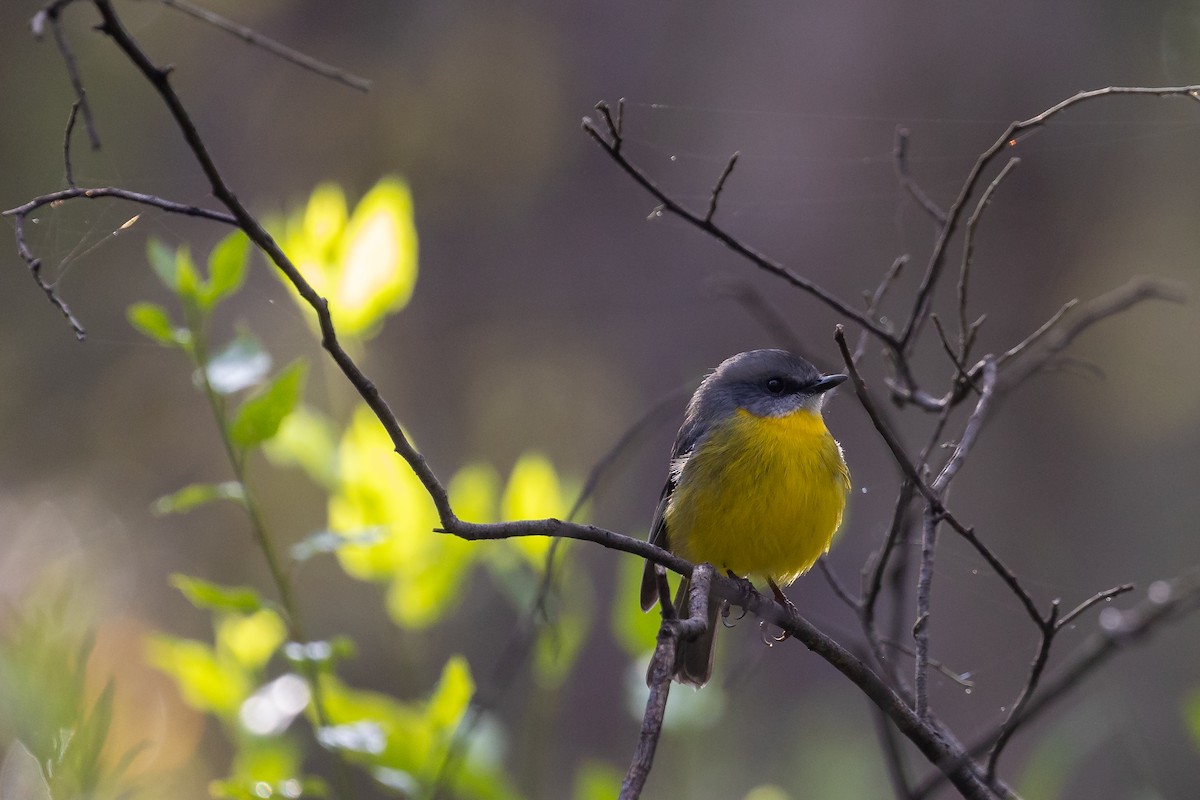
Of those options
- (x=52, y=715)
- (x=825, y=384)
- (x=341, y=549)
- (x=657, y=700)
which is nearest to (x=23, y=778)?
(x=52, y=715)

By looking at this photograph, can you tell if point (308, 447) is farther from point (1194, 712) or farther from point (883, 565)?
point (1194, 712)

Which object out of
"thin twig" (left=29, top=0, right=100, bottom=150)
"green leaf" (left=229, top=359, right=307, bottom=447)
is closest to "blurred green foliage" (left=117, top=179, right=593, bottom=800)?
→ "green leaf" (left=229, top=359, right=307, bottom=447)

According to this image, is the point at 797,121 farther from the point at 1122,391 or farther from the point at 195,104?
the point at 195,104

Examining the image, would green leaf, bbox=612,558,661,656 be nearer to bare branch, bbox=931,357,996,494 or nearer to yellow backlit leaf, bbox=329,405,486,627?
yellow backlit leaf, bbox=329,405,486,627

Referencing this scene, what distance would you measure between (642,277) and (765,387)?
13.8 feet

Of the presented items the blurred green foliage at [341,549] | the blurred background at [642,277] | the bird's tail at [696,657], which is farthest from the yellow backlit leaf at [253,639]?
the blurred background at [642,277]

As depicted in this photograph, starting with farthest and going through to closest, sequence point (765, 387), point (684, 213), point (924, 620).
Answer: point (765, 387), point (684, 213), point (924, 620)

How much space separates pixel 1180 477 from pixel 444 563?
25.0 feet

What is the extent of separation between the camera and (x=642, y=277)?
780 cm

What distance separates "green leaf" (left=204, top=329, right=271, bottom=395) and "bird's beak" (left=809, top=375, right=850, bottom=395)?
6.12ft

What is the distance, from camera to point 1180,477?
27.9ft

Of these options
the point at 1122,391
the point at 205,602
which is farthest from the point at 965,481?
the point at 205,602

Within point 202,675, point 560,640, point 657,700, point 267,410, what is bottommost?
point 202,675

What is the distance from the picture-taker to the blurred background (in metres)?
7.25
